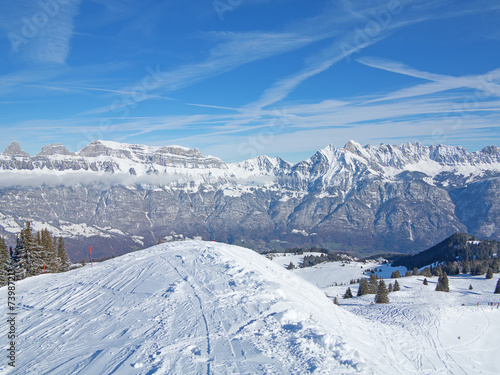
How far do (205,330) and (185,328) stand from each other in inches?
37.0

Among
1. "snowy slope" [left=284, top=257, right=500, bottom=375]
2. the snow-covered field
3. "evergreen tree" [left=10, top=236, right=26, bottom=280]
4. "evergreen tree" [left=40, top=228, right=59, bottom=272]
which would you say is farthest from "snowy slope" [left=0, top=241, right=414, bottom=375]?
"evergreen tree" [left=40, top=228, right=59, bottom=272]

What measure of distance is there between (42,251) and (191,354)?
154ft

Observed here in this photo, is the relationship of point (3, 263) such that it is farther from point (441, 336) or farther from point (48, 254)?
point (441, 336)

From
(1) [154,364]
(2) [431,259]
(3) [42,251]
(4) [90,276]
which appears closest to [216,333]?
(1) [154,364]

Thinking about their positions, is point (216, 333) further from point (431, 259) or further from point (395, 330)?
point (431, 259)

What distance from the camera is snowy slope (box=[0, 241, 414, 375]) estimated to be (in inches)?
461

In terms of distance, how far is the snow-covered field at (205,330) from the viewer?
468 inches

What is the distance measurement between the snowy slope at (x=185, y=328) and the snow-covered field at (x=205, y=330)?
0.06 meters

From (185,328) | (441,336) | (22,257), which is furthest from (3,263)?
(441,336)

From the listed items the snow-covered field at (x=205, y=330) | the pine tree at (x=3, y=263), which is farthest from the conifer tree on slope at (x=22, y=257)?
the snow-covered field at (x=205, y=330)

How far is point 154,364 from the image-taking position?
37.7 ft

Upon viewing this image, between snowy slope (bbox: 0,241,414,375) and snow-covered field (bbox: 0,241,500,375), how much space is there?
2.4 inches

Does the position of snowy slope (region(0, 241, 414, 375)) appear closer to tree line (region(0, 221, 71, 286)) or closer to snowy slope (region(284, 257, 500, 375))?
snowy slope (region(284, 257, 500, 375))

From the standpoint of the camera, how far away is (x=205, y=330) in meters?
14.3
